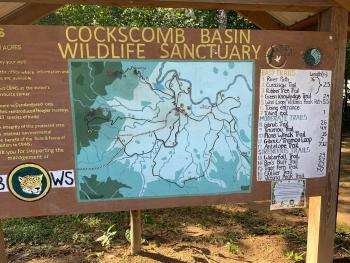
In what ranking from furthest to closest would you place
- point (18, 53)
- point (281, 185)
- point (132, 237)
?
point (132, 237), point (281, 185), point (18, 53)

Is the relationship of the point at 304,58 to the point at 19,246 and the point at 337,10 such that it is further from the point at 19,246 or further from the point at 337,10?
the point at 19,246

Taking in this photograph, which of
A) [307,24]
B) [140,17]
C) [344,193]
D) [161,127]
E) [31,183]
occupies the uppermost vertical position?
[140,17]

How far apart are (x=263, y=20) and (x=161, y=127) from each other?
5.25 feet

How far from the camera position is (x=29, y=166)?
2.38 metres

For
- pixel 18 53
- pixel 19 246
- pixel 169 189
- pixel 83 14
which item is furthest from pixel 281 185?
pixel 83 14

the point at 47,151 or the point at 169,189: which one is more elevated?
the point at 47,151

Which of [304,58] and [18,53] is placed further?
[304,58]

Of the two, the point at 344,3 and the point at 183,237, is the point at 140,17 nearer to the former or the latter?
the point at 183,237

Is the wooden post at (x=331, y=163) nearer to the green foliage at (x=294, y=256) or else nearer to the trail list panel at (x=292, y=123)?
the trail list panel at (x=292, y=123)

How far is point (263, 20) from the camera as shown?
3402mm

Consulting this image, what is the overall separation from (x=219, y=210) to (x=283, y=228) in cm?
97

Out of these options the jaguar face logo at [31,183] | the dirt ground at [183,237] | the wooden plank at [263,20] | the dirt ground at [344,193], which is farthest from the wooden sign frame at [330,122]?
the dirt ground at [344,193]

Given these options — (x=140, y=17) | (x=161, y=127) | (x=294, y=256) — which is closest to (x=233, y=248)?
(x=294, y=256)

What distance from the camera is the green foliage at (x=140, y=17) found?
972cm
